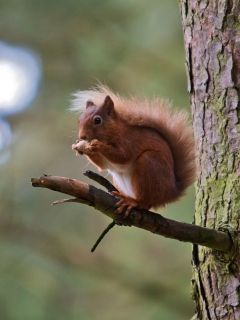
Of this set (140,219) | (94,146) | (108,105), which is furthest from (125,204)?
(108,105)

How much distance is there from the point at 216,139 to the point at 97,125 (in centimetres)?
38

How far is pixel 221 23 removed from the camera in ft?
6.07

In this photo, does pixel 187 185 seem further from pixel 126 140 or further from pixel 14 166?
pixel 14 166

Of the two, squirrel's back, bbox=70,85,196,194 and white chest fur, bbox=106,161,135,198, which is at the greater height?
squirrel's back, bbox=70,85,196,194

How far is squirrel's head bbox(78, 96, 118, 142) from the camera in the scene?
1643mm

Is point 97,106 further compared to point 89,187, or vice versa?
point 97,106

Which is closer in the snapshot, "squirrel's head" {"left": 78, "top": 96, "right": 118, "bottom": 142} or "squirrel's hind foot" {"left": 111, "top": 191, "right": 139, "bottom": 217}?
"squirrel's hind foot" {"left": 111, "top": 191, "right": 139, "bottom": 217}

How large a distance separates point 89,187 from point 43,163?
6.90 feet

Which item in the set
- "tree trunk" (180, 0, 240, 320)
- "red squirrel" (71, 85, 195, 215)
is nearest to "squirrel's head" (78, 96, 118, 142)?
"red squirrel" (71, 85, 195, 215)

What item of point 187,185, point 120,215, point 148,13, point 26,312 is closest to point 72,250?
point 26,312

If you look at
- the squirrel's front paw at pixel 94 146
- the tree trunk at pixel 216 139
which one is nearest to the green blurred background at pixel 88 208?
the tree trunk at pixel 216 139

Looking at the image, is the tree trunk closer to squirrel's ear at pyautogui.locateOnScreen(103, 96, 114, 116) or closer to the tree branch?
the tree branch

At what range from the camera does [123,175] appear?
166cm

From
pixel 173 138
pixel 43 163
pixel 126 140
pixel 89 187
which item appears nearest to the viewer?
pixel 89 187
